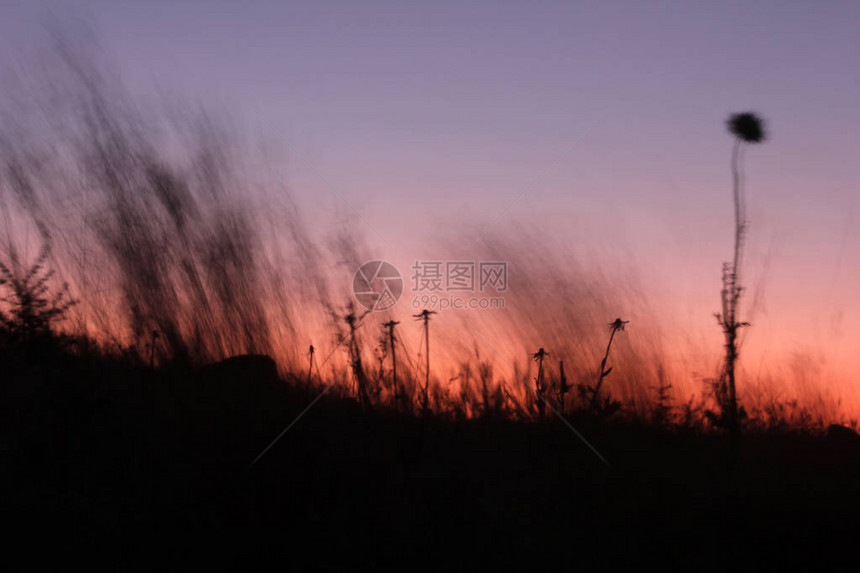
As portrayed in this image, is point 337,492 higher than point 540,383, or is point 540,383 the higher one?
point 540,383

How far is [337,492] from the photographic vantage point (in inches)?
231

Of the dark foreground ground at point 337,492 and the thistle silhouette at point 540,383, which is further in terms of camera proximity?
the thistle silhouette at point 540,383

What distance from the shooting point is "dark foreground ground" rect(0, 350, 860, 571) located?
16.6ft

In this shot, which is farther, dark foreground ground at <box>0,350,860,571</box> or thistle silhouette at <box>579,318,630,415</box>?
thistle silhouette at <box>579,318,630,415</box>

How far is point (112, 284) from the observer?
656 centimetres

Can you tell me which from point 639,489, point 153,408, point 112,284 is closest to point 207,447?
point 153,408

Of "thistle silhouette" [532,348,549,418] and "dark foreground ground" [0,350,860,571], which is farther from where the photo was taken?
"thistle silhouette" [532,348,549,418]

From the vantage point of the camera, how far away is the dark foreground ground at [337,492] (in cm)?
507

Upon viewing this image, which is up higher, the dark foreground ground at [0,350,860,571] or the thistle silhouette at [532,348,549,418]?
the thistle silhouette at [532,348,549,418]

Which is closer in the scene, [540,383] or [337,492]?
[337,492]

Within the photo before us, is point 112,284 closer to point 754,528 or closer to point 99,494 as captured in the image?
point 99,494

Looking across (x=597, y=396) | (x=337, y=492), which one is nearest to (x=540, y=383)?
(x=597, y=396)

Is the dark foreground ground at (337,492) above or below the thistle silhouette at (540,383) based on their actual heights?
below

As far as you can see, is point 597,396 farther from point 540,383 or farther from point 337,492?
point 337,492
